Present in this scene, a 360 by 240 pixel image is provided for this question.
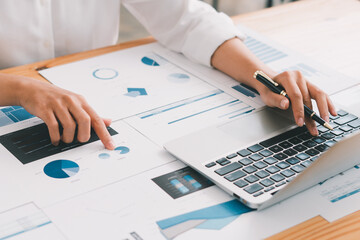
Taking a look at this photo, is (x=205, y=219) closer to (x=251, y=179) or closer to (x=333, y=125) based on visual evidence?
(x=251, y=179)

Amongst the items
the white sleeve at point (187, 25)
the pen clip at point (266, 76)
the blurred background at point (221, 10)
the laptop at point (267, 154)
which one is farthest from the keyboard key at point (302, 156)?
the blurred background at point (221, 10)

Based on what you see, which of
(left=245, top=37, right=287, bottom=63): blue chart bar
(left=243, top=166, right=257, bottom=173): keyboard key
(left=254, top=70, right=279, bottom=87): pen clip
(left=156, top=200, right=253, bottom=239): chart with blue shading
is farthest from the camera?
(left=245, top=37, right=287, bottom=63): blue chart bar

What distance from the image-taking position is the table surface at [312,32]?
1287 millimetres

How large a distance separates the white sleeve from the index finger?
401mm

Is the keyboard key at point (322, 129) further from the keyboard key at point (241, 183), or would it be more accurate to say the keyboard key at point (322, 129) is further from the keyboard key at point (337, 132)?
the keyboard key at point (241, 183)

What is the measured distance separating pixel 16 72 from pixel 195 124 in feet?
1.49

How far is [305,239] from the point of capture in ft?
2.48

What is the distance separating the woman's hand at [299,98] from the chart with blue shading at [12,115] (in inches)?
19.0

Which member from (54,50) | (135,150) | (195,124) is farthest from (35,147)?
(54,50)

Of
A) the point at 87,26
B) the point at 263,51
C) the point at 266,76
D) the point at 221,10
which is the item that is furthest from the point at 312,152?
the point at 221,10

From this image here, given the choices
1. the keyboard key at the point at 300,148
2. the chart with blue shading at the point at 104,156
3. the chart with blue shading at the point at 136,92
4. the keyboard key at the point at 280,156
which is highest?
the chart with blue shading at the point at 136,92

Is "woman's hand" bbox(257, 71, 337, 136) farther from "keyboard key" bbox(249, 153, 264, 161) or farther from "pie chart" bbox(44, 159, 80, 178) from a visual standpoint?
"pie chart" bbox(44, 159, 80, 178)

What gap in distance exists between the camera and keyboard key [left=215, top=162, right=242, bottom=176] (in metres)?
0.85

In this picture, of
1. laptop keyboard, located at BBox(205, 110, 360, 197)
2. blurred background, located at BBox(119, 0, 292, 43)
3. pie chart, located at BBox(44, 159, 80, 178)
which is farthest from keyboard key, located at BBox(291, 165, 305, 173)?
blurred background, located at BBox(119, 0, 292, 43)
